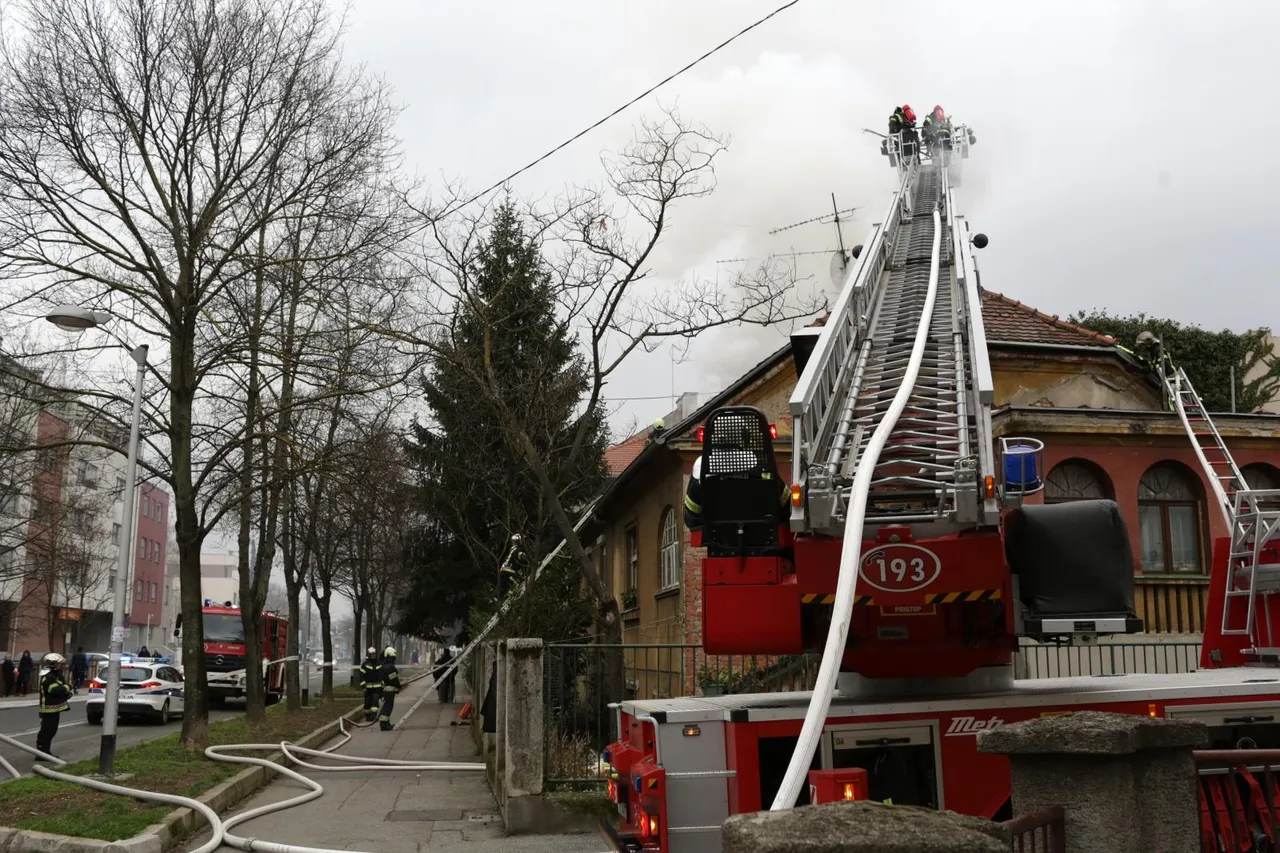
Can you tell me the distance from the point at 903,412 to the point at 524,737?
16.1ft

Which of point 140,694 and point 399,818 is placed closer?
point 399,818

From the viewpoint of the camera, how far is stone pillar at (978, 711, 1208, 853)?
4.07 meters

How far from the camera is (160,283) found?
14.3 m

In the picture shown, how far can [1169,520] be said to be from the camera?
16312 mm

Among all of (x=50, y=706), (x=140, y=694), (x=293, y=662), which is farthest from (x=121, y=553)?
(x=140, y=694)

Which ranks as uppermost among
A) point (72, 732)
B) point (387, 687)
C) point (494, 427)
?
point (494, 427)

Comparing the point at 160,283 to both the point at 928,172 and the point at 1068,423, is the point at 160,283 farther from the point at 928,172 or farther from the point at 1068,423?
the point at 1068,423

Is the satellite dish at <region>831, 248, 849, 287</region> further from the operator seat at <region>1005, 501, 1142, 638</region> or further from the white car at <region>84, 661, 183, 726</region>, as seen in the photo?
the white car at <region>84, 661, 183, 726</region>

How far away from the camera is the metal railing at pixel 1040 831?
382 centimetres

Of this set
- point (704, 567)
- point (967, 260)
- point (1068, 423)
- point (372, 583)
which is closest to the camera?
point (704, 567)

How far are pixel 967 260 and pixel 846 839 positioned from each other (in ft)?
26.7

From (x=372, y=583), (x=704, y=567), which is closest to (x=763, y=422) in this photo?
(x=704, y=567)

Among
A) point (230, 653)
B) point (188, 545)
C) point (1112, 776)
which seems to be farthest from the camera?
point (230, 653)

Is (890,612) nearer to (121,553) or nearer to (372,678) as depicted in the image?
(121,553)
